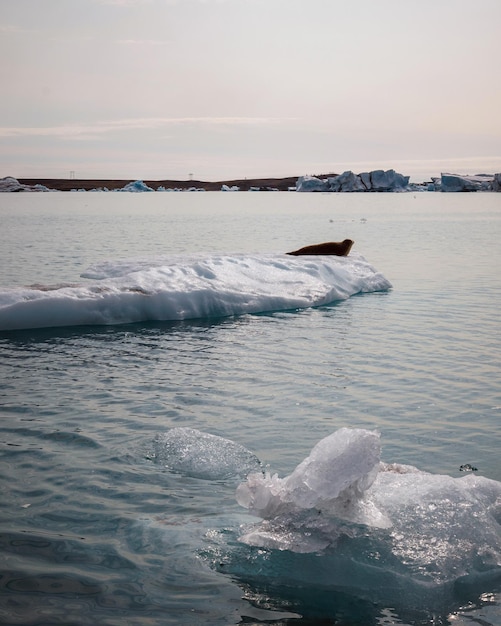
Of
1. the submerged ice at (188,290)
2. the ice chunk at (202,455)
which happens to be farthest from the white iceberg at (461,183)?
the ice chunk at (202,455)

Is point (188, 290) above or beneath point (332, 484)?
above

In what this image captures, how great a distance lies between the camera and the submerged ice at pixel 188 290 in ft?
39.9

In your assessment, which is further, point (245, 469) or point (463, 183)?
point (463, 183)

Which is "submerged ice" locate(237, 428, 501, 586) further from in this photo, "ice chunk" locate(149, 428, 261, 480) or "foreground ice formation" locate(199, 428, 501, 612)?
"ice chunk" locate(149, 428, 261, 480)

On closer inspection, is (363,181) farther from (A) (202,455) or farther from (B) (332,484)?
(B) (332,484)

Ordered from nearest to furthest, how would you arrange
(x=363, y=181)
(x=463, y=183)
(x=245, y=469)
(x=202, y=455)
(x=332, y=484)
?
(x=332, y=484) → (x=245, y=469) → (x=202, y=455) → (x=363, y=181) → (x=463, y=183)

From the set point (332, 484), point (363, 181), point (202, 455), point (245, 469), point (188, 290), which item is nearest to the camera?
point (332, 484)

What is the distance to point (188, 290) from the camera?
13.6 m

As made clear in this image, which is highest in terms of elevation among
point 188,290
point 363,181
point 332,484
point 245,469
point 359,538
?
point 363,181

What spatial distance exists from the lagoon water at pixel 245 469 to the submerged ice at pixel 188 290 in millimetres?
196

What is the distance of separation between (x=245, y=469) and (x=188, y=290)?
7.95 metres

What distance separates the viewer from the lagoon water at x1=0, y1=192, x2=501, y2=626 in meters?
4.10

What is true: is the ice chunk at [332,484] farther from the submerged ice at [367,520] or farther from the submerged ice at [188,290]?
the submerged ice at [188,290]

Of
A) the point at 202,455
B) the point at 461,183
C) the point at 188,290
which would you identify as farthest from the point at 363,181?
the point at 202,455
